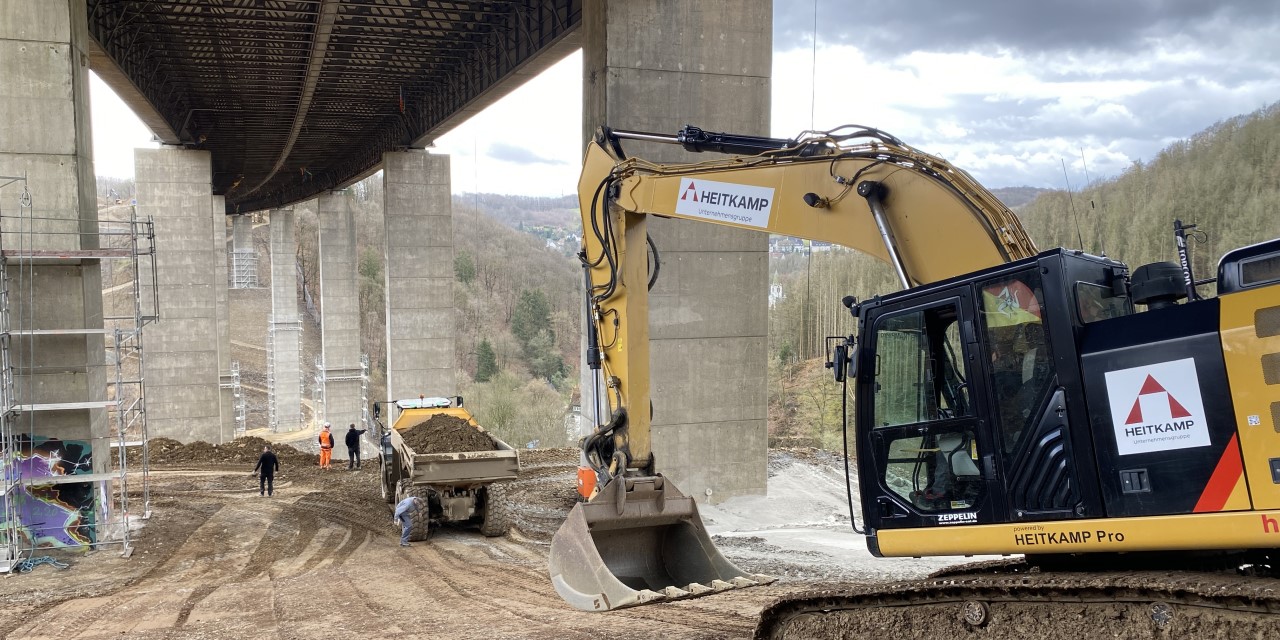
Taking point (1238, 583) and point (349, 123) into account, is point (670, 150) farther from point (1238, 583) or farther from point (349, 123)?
point (349, 123)

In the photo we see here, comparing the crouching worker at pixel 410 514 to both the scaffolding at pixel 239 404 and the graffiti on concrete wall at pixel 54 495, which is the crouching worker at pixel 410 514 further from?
the scaffolding at pixel 239 404

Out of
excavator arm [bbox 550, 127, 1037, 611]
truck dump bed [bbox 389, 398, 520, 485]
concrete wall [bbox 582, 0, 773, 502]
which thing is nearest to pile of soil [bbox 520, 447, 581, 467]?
truck dump bed [bbox 389, 398, 520, 485]

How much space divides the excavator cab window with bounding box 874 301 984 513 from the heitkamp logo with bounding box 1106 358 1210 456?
3.04ft

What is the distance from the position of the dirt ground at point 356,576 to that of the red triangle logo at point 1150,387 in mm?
4689

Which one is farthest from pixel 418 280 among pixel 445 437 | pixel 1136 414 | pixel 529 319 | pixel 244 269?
pixel 529 319

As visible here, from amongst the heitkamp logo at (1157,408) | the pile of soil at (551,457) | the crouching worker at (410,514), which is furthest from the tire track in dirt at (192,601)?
the pile of soil at (551,457)

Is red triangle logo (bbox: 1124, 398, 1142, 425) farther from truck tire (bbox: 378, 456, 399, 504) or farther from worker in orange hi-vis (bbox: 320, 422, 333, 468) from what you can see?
worker in orange hi-vis (bbox: 320, 422, 333, 468)

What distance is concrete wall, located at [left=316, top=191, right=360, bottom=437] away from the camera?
47.0 m

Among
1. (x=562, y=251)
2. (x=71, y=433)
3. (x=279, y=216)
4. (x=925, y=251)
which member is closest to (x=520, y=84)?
(x=71, y=433)

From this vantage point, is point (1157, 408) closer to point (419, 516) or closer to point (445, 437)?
point (419, 516)

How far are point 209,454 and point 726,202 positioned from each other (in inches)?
976

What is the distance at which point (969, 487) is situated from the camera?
19.9 ft

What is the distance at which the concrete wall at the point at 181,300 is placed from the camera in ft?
110

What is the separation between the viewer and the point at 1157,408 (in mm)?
5188
